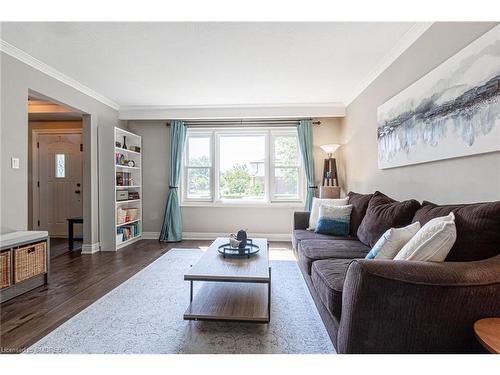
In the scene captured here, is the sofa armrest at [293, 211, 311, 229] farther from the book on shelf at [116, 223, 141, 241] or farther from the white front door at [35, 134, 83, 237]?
the white front door at [35, 134, 83, 237]

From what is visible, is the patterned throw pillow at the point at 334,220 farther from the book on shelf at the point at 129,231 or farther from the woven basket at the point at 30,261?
the book on shelf at the point at 129,231

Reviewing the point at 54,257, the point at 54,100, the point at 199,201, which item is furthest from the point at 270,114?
the point at 54,257

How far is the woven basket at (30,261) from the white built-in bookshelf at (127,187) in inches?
61.1

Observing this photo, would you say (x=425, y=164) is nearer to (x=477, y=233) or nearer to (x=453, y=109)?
(x=453, y=109)

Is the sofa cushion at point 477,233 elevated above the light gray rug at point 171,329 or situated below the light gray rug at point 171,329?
above

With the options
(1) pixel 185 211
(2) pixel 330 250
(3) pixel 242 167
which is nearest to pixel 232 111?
(3) pixel 242 167

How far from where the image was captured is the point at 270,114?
194 inches

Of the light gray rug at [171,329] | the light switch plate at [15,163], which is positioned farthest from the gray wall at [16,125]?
the light gray rug at [171,329]

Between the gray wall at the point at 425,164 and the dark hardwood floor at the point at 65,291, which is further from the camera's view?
the dark hardwood floor at the point at 65,291

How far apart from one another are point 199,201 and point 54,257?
2.44 m

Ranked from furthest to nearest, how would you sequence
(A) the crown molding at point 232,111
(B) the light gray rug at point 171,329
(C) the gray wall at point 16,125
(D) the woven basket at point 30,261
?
(A) the crown molding at point 232,111 < (C) the gray wall at point 16,125 < (D) the woven basket at point 30,261 < (B) the light gray rug at point 171,329

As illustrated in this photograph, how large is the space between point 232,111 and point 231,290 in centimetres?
345

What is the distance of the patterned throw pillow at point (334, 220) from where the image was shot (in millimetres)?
3160

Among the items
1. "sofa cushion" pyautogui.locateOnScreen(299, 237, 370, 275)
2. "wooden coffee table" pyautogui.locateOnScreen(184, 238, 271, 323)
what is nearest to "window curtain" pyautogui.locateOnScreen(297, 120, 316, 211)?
"sofa cushion" pyautogui.locateOnScreen(299, 237, 370, 275)
